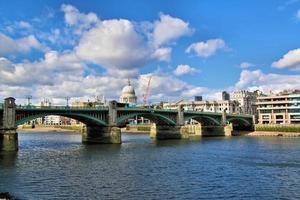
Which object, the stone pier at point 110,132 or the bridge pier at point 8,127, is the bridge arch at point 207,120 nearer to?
the stone pier at point 110,132

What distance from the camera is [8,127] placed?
8525 cm

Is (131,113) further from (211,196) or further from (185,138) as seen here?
(211,196)

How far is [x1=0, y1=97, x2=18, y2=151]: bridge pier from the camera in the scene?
278 feet

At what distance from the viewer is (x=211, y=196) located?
39812 millimetres

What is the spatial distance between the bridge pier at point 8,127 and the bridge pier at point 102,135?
2958 centimetres

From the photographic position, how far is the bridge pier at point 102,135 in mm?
110812

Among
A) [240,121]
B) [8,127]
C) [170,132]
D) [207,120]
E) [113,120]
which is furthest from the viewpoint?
[240,121]

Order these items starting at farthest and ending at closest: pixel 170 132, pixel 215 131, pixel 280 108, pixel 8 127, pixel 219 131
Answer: pixel 280 108 < pixel 219 131 < pixel 215 131 < pixel 170 132 < pixel 8 127

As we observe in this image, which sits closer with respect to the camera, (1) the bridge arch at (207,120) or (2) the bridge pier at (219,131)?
(1) the bridge arch at (207,120)

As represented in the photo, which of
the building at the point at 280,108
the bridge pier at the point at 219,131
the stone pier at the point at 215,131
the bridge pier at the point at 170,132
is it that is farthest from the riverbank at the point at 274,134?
the bridge pier at the point at 170,132

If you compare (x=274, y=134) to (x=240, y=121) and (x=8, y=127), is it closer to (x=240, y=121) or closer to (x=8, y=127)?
(x=240, y=121)

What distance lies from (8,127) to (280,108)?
13215cm

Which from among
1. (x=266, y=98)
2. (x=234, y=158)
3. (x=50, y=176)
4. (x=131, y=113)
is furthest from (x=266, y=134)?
(x=50, y=176)

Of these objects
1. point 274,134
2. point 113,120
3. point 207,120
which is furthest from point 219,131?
point 113,120
